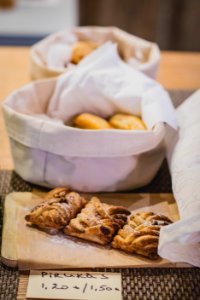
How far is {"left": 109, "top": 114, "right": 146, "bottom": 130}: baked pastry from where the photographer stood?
906 mm

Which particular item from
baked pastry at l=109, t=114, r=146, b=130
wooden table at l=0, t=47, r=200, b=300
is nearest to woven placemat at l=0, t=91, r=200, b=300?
baked pastry at l=109, t=114, r=146, b=130

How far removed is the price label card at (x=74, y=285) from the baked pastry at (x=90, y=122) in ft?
1.09

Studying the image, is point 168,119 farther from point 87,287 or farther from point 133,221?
point 87,287

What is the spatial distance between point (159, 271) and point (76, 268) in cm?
12

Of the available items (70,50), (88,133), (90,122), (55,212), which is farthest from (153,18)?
(55,212)

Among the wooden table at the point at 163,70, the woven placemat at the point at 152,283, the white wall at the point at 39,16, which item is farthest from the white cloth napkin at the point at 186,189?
the white wall at the point at 39,16

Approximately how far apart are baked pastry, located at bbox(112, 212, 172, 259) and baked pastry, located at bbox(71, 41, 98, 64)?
2.08 feet

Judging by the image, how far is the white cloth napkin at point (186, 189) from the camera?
2.12 ft

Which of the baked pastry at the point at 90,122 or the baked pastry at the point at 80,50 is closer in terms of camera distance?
the baked pastry at the point at 90,122

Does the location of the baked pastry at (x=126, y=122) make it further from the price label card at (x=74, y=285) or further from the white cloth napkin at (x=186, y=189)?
the price label card at (x=74, y=285)

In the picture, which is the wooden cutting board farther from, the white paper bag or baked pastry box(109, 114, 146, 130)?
the white paper bag

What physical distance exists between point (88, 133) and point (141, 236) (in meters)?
0.19

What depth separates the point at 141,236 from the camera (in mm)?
701

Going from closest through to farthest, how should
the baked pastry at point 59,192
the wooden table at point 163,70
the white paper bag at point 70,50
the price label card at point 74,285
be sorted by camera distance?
the price label card at point 74,285 < the baked pastry at point 59,192 < the white paper bag at point 70,50 < the wooden table at point 163,70
